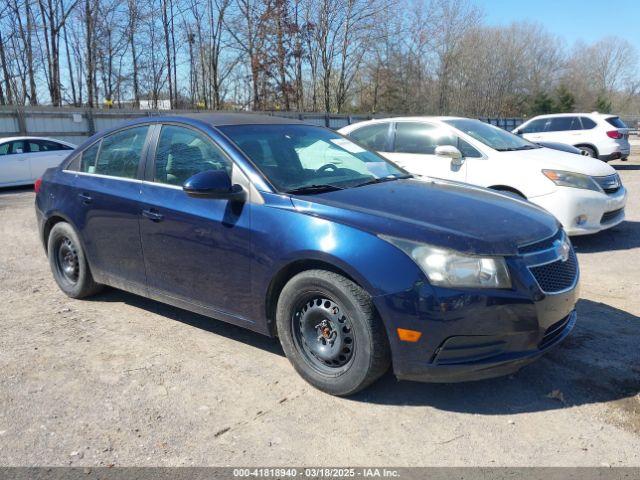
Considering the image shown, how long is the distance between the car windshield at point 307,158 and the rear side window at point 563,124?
45.5 feet

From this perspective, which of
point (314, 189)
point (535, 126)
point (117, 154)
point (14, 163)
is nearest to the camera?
point (314, 189)

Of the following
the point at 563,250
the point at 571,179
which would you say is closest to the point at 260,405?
the point at 563,250

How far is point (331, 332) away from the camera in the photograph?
3.29 m

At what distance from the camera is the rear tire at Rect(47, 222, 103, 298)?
4.91 metres

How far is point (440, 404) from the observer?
127 inches

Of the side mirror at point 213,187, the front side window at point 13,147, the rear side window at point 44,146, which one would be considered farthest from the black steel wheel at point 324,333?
the rear side window at point 44,146

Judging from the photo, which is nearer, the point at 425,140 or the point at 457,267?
the point at 457,267

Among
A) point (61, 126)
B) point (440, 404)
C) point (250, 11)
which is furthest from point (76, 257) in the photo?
point (250, 11)

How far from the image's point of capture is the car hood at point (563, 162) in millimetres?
6973

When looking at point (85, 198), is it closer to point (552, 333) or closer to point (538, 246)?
point (538, 246)

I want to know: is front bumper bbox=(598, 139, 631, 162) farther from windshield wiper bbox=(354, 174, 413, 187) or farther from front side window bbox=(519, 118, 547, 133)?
windshield wiper bbox=(354, 174, 413, 187)

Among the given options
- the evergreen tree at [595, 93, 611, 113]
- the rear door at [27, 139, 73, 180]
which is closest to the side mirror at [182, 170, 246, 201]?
the rear door at [27, 139, 73, 180]

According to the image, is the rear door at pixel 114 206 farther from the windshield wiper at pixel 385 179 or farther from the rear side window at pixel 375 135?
the rear side window at pixel 375 135

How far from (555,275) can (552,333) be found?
0.33 metres
